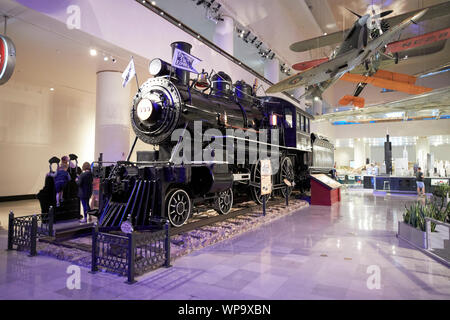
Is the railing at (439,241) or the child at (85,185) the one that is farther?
the child at (85,185)

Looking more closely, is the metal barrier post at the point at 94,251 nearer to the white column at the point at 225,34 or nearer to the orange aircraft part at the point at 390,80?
the white column at the point at 225,34

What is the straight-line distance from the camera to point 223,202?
592cm

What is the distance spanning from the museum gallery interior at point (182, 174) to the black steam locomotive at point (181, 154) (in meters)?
0.03

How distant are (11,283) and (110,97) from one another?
20.1 feet

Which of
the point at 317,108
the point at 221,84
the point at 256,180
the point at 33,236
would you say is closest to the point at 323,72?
the point at 221,84

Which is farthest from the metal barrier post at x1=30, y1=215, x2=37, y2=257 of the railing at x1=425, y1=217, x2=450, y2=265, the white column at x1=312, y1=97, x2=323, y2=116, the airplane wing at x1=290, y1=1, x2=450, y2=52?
the white column at x1=312, y1=97, x2=323, y2=116

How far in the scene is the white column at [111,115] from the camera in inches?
321

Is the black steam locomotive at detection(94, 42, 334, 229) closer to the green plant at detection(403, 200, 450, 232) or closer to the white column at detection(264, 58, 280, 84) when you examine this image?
the green plant at detection(403, 200, 450, 232)

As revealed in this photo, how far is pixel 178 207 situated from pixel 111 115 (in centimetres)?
481

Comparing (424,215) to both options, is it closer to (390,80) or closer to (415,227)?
(415,227)

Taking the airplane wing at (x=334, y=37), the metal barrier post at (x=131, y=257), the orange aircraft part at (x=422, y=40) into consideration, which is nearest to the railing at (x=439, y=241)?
the metal barrier post at (x=131, y=257)

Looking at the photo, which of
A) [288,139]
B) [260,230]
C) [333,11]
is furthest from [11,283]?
[333,11]

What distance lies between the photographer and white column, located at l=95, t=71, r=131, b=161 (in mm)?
8156

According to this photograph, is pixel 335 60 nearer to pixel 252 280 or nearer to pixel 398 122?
pixel 252 280
